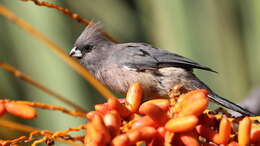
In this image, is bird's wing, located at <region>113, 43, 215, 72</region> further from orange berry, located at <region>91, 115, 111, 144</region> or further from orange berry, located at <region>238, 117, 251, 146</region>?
orange berry, located at <region>91, 115, 111, 144</region>

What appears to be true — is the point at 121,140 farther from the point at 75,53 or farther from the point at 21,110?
the point at 75,53

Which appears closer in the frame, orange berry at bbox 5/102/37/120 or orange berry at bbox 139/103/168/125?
orange berry at bbox 139/103/168/125

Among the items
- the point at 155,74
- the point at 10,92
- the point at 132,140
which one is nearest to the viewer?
the point at 132,140

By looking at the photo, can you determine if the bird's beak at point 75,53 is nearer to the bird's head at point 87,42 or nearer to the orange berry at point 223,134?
the bird's head at point 87,42

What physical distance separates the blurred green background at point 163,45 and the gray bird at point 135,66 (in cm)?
25

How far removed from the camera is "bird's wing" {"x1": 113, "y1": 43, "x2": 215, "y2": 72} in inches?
175

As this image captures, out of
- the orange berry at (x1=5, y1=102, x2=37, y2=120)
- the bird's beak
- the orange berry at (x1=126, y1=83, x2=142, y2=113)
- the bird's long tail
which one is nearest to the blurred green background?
the bird's beak

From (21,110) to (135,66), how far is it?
239 cm

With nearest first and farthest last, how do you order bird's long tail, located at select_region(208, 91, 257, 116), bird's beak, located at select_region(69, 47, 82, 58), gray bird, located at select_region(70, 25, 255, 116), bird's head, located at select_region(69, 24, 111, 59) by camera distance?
bird's long tail, located at select_region(208, 91, 257, 116) < gray bird, located at select_region(70, 25, 255, 116) < bird's head, located at select_region(69, 24, 111, 59) < bird's beak, located at select_region(69, 47, 82, 58)

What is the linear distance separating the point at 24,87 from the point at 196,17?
195 centimetres

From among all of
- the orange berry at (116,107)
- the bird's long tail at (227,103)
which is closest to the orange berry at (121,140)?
the orange berry at (116,107)

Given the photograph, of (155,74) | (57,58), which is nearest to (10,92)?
(57,58)

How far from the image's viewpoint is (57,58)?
496cm

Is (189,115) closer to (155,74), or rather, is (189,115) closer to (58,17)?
(155,74)
